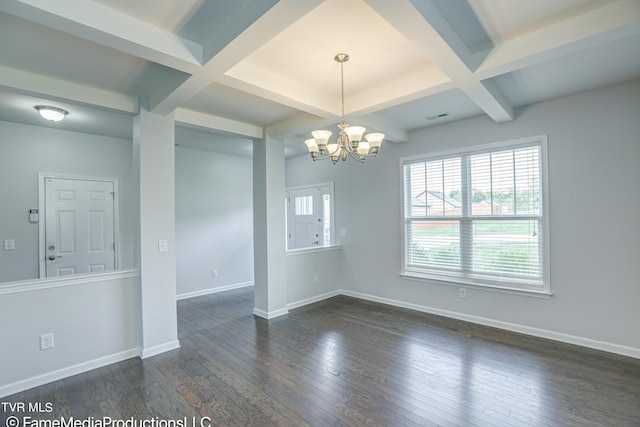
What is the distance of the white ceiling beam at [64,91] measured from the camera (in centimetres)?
251

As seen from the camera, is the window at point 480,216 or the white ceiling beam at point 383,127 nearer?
the window at point 480,216

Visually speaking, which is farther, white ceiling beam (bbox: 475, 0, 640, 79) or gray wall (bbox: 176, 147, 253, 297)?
gray wall (bbox: 176, 147, 253, 297)

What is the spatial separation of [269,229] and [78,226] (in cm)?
277

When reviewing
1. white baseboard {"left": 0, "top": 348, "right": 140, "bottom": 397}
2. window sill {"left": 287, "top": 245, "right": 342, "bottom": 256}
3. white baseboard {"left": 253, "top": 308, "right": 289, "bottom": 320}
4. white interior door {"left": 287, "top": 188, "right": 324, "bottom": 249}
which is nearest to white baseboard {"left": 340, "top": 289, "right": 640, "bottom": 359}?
window sill {"left": 287, "top": 245, "right": 342, "bottom": 256}

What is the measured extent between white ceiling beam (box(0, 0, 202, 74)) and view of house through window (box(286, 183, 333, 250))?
12.3 feet

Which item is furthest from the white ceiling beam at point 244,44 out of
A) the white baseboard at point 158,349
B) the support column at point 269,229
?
the white baseboard at point 158,349

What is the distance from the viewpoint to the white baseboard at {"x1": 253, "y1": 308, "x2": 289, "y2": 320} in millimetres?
4312

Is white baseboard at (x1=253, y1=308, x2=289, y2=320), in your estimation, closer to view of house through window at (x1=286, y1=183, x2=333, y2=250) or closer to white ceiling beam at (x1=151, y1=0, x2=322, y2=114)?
view of house through window at (x1=286, y1=183, x2=333, y2=250)

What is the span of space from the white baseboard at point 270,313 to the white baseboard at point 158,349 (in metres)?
1.21

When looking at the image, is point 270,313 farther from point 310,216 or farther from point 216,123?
point 216,123

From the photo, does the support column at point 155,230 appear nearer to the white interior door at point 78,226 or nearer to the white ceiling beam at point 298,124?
the white ceiling beam at point 298,124

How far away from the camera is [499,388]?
8.27 feet

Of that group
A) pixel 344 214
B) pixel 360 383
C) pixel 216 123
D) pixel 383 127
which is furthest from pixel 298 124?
pixel 360 383

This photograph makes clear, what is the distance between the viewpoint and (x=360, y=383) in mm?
2615
